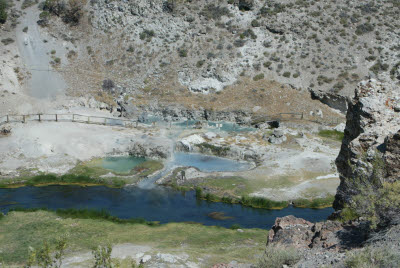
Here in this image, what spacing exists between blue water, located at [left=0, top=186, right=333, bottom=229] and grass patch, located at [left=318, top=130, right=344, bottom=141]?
17939 mm

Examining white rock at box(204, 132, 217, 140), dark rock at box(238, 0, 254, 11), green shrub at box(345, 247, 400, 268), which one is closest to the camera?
A: green shrub at box(345, 247, 400, 268)

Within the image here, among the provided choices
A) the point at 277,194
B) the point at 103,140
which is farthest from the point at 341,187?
the point at 103,140

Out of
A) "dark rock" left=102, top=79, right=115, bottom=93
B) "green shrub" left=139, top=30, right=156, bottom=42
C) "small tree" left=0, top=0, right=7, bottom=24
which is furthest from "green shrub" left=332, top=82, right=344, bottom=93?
"small tree" left=0, top=0, right=7, bottom=24

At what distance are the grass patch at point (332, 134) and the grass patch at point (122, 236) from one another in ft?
83.2

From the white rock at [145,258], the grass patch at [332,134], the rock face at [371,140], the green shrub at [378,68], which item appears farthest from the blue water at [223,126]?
the white rock at [145,258]

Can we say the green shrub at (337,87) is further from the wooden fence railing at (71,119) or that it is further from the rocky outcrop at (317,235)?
the rocky outcrop at (317,235)

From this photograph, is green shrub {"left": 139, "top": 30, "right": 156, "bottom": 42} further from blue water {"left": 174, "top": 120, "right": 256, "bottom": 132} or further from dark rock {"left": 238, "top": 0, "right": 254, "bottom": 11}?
blue water {"left": 174, "top": 120, "right": 256, "bottom": 132}

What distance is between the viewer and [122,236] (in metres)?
28.4

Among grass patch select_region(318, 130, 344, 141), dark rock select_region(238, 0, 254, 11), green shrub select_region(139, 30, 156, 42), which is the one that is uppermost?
dark rock select_region(238, 0, 254, 11)

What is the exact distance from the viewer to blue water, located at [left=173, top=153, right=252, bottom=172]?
4500 centimetres

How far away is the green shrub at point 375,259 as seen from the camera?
1405cm

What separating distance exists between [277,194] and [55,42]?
4670cm

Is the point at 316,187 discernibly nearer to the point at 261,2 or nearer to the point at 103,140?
the point at 103,140

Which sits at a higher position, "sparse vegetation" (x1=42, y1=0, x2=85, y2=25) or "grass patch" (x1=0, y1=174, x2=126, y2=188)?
"sparse vegetation" (x1=42, y1=0, x2=85, y2=25)
